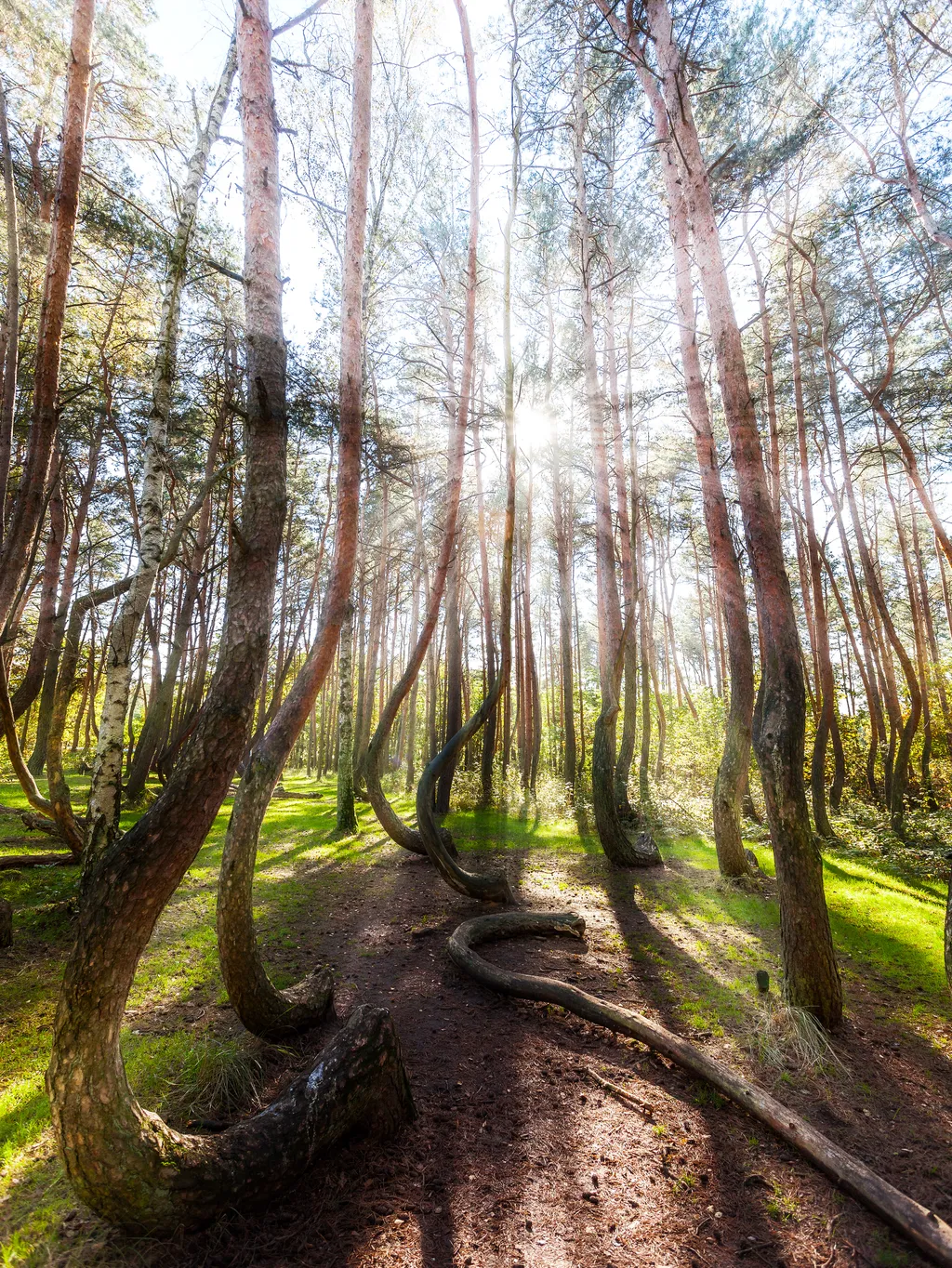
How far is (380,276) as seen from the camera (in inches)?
455

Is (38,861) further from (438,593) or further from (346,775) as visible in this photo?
(438,593)

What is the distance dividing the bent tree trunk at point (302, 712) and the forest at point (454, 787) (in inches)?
1.3

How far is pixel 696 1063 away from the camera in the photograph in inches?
127

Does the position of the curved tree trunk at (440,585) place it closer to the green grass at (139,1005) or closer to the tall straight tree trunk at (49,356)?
the green grass at (139,1005)

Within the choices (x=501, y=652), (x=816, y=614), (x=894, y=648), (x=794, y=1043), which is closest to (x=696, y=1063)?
(x=794, y=1043)

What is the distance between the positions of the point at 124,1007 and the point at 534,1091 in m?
2.47

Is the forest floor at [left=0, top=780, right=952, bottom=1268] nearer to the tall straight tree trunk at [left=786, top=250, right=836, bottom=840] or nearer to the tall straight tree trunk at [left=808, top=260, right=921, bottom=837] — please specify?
the tall straight tree trunk at [left=786, top=250, right=836, bottom=840]

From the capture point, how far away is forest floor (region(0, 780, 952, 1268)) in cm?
219

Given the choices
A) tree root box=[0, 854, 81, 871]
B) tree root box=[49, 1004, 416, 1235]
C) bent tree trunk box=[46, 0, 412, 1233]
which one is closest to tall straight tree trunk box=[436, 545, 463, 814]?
tree root box=[0, 854, 81, 871]

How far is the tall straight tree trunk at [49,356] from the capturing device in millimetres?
4652

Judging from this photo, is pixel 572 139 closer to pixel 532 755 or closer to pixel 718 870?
pixel 718 870

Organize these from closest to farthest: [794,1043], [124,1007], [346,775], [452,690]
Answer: [124,1007] < [794,1043] < [346,775] < [452,690]

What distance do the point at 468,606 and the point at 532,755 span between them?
8195 millimetres

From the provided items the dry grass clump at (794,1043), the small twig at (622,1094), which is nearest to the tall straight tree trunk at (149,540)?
the small twig at (622,1094)
